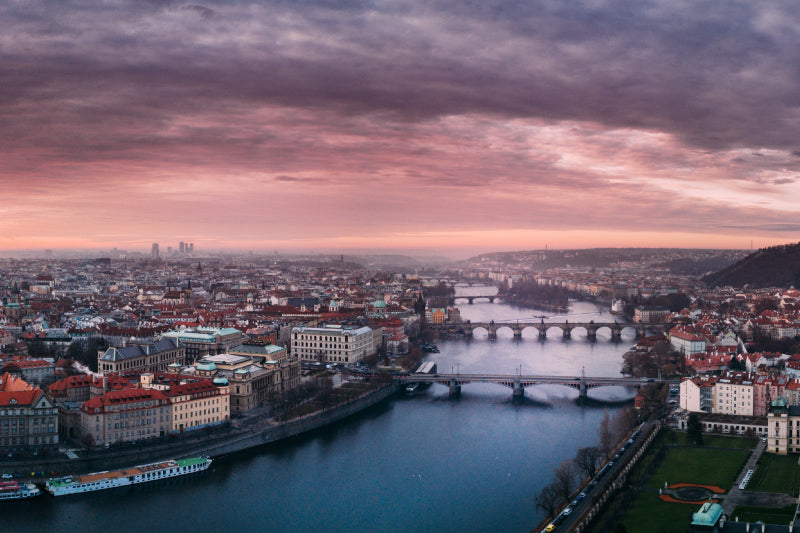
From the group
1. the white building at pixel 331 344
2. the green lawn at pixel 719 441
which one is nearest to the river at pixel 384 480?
the green lawn at pixel 719 441

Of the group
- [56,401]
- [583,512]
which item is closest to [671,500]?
[583,512]

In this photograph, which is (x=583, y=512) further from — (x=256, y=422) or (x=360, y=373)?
(x=360, y=373)

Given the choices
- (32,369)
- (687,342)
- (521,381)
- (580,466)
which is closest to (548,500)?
(580,466)

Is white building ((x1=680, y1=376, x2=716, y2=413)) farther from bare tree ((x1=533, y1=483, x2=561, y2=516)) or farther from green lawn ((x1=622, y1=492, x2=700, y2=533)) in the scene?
bare tree ((x1=533, y1=483, x2=561, y2=516))

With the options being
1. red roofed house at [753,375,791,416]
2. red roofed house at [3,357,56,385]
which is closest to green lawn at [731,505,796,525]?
red roofed house at [753,375,791,416]

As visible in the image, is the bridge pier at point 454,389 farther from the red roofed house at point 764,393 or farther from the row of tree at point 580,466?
the red roofed house at point 764,393

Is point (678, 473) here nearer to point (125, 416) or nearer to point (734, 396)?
point (734, 396)
